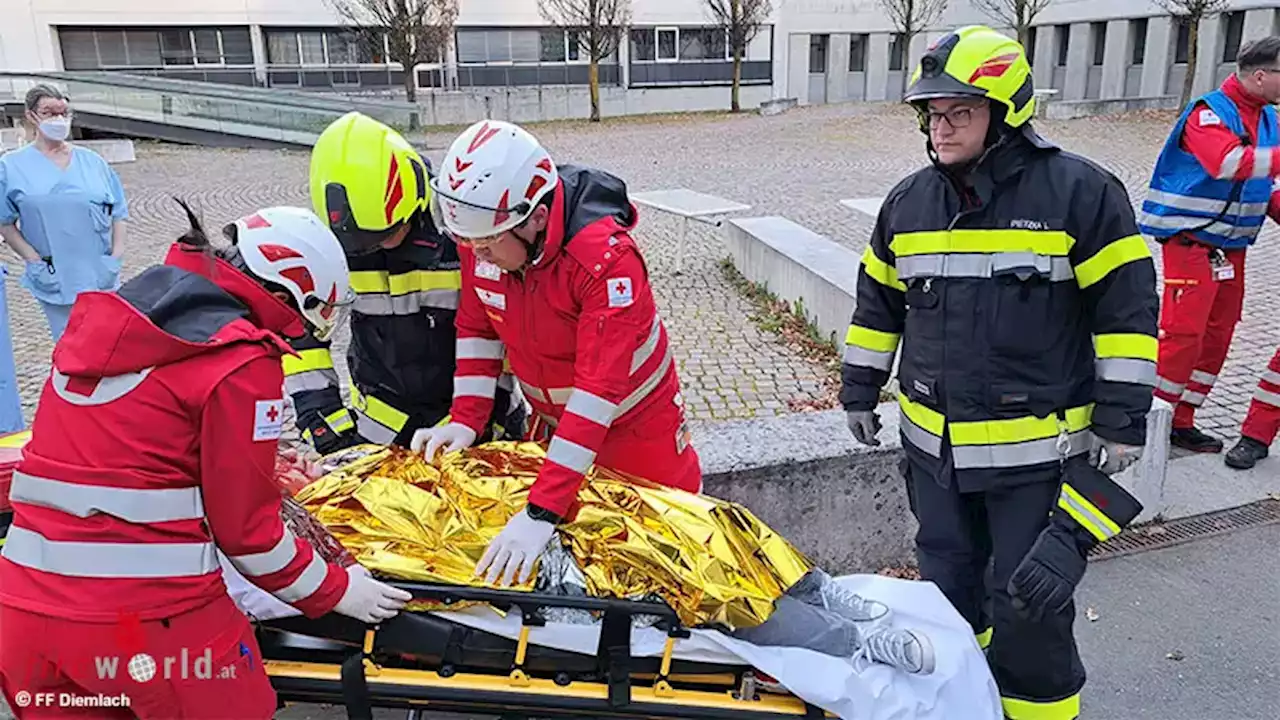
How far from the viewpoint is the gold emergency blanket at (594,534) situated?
2367mm

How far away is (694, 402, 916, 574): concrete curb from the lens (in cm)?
360

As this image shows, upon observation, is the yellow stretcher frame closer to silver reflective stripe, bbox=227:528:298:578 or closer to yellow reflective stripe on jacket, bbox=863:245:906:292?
silver reflective stripe, bbox=227:528:298:578

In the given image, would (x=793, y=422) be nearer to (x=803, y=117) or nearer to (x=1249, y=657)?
(x=1249, y=657)

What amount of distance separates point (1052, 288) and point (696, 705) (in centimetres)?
137

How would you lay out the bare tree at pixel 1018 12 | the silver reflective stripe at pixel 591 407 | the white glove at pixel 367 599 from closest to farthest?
1. the white glove at pixel 367 599
2. the silver reflective stripe at pixel 591 407
3. the bare tree at pixel 1018 12

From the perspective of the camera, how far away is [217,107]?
23.1m

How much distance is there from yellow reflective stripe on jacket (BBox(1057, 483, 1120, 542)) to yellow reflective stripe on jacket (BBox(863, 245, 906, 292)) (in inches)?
29.2

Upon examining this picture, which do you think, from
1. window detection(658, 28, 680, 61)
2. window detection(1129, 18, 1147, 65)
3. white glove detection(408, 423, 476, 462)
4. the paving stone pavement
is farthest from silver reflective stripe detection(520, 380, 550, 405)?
window detection(658, 28, 680, 61)

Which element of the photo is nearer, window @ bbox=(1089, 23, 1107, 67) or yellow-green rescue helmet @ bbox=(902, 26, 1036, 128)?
yellow-green rescue helmet @ bbox=(902, 26, 1036, 128)

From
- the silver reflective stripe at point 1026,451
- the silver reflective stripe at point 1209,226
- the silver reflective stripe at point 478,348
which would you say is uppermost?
the silver reflective stripe at point 1209,226

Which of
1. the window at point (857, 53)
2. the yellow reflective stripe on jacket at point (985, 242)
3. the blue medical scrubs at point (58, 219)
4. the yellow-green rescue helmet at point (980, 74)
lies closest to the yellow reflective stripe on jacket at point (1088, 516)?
the yellow reflective stripe on jacket at point (985, 242)

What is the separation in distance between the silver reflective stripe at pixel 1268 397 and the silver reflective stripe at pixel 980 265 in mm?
2889

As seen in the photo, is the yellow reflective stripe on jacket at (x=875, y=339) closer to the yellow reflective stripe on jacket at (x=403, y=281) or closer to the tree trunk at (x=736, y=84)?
the yellow reflective stripe on jacket at (x=403, y=281)

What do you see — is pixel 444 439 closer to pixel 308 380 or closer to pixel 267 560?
pixel 308 380
